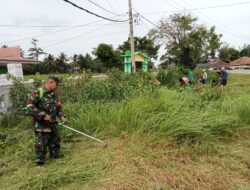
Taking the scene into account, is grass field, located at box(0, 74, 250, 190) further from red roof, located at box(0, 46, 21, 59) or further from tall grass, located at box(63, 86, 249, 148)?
red roof, located at box(0, 46, 21, 59)

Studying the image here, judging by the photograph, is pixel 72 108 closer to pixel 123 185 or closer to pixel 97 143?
pixel 97 143

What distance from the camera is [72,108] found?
5.75m

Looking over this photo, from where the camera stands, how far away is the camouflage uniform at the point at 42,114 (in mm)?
3750

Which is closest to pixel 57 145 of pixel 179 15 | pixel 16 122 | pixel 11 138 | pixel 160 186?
pixel 11 138

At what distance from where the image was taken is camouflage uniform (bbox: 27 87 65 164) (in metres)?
3.75

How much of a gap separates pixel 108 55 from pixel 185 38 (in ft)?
33.8

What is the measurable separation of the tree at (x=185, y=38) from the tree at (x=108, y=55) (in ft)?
18.1

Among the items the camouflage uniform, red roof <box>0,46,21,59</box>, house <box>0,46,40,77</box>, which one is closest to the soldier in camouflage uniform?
the camouflage uniform

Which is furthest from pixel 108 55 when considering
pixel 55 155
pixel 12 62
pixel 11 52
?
pixel 55 155

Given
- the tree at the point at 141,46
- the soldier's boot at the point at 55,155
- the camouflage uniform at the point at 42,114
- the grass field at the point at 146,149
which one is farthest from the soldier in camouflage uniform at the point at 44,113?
the tree at the point at 141,46

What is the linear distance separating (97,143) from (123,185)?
1.38 m

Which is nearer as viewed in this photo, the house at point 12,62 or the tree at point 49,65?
the house at point 12,62

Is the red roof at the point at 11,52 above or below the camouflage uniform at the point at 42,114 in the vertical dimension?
above

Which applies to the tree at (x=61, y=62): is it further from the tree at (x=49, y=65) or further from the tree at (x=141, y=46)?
the tree at (x=141, y=46)
